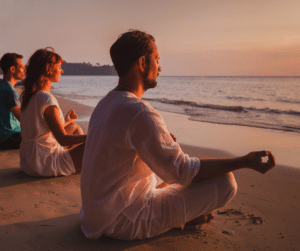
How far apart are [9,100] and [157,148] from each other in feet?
14.2

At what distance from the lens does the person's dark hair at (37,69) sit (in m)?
3.55

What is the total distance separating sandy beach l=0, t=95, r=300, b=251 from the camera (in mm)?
2211

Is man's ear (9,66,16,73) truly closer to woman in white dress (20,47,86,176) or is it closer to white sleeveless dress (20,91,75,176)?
woman in white dress (20,47,86,176)

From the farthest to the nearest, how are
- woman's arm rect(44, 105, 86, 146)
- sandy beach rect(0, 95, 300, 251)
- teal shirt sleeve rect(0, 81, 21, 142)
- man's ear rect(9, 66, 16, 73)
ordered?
man's ear rect(9, 66, 16, 73) < teal shirt sleeve rect(0, 81, 21, 142) < woman's arm rect(44, 105, 86, 146) < sandy beach rect(0, 95, 300, 251)

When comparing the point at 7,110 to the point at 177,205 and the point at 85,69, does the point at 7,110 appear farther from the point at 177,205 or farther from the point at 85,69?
the point at 85,69

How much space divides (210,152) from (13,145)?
3.77 m

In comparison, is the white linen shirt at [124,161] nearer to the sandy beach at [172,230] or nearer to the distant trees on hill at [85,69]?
the sandy beach at [172,230]

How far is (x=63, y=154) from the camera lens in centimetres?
385

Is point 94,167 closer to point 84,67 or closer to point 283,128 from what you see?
point 283,128

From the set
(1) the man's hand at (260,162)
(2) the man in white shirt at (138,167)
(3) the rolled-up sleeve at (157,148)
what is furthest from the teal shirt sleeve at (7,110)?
(1) the man's hand at (260,162)

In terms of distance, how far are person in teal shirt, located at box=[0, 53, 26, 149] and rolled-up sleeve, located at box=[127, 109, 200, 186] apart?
4018 mm

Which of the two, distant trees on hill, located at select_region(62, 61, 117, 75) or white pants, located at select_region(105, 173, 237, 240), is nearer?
white pants, located at select_region(105, 173, 237, 240)

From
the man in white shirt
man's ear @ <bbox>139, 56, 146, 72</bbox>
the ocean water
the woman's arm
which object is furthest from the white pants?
the ocean water

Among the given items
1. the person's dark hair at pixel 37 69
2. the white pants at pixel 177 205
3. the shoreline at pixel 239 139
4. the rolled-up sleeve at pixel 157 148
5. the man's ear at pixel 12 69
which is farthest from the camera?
the shoreline at pixel 239 139
